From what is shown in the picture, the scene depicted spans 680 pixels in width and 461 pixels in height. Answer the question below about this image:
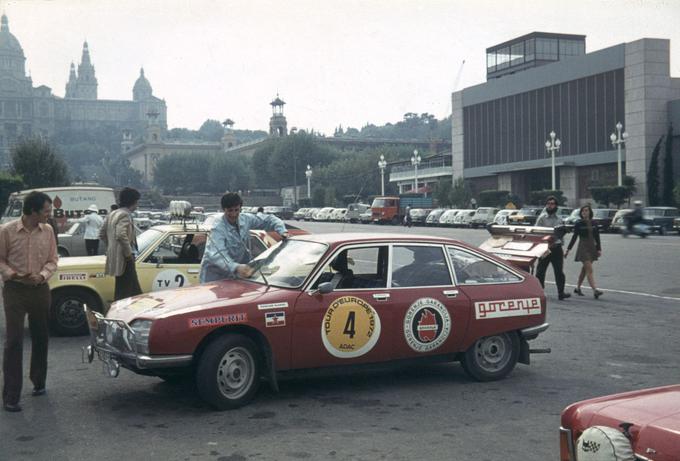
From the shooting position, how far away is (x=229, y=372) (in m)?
6.45

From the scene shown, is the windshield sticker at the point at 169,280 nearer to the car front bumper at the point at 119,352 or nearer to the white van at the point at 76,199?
the car front bumper at the point at 119,352

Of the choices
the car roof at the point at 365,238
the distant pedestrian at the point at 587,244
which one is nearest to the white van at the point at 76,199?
the distant pedestrian at the point at 587,244

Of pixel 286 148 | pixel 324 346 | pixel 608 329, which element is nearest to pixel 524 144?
pixel 286 148

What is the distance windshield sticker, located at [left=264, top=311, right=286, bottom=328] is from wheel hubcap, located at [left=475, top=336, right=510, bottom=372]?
2.00 m

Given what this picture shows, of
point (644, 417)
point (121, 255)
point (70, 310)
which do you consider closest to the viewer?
point (644, 417)

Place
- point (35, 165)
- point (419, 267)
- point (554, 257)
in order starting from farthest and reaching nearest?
point (35, 165)
point (554, 257)
point (419, 267)

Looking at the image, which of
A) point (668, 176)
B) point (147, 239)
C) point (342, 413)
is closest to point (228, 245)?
point (342, 413)

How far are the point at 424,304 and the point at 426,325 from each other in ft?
0.61

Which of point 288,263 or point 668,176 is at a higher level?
point 668,176

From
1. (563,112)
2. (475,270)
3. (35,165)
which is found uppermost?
(563,112)

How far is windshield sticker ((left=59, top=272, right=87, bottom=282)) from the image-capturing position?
10047 mm

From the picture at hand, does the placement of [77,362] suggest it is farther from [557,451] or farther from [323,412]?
[557,451]

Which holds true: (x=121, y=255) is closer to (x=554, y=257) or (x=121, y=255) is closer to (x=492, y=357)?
(x=492, y=357)

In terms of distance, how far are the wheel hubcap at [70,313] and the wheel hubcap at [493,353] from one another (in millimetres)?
5352
